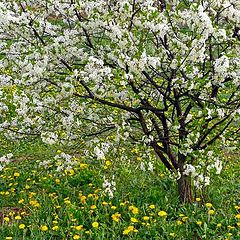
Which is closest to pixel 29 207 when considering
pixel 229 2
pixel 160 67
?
pixel 160 67

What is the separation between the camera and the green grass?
4145 mm

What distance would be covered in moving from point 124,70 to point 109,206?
1514 millimetres

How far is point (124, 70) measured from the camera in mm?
3895

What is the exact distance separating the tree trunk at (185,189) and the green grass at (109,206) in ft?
0.26

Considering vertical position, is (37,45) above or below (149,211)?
above

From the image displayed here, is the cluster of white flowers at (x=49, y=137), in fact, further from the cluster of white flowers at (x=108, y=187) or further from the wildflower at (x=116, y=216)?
the wildflower at (x=116, y=216)

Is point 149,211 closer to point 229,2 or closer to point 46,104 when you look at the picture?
point 46,104

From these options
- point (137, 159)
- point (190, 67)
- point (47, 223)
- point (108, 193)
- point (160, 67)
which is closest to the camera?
point (190, 67)

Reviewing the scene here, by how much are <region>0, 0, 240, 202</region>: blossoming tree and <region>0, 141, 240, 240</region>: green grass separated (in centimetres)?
35

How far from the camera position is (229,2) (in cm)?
406

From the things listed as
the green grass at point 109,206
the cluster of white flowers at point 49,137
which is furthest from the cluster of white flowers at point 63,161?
the cluster of white flowers at point 49,137

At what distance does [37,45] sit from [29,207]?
170cm

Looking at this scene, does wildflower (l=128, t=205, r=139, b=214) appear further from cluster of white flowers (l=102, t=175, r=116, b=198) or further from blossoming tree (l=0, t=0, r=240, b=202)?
blossoming tree (l=0, t=0, r=240, b=202)

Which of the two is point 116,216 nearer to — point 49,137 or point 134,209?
point 134,209
